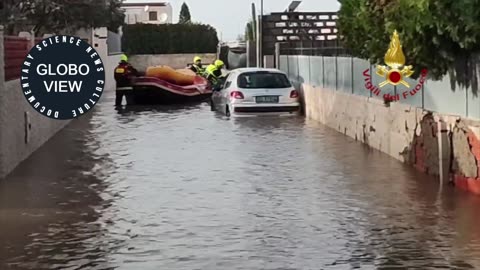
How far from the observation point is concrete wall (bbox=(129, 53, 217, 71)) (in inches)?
2518

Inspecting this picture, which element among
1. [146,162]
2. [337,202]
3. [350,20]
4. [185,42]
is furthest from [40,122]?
[185,42]

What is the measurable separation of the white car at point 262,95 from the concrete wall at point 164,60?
37286mm

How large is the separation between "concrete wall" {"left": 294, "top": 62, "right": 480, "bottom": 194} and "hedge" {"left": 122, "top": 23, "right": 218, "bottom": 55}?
45.2 m

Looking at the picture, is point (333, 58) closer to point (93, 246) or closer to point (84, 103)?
point (84, 103)

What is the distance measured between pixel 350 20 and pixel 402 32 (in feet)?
15.2

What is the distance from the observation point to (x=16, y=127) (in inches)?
641

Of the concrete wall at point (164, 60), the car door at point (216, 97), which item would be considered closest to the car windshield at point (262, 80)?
the car door at point (216, 97)

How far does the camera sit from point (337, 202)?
12.3 m

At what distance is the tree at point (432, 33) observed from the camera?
12461 millimetres

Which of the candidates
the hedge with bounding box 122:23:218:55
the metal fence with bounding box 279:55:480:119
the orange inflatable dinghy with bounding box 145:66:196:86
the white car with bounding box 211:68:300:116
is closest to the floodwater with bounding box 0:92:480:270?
the metal fence with bounding box 279:55:480:119

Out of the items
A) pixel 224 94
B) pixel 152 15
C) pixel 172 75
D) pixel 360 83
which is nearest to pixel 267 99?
pixel 224 94

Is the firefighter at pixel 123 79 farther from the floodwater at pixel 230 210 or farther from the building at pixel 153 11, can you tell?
the building at pixel 153 11

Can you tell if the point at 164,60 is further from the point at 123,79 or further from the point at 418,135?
the point at 418,135

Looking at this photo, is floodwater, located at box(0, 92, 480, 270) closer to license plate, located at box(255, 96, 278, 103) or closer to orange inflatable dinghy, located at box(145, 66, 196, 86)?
license plate, located at box(255, 96, 278, 103)
